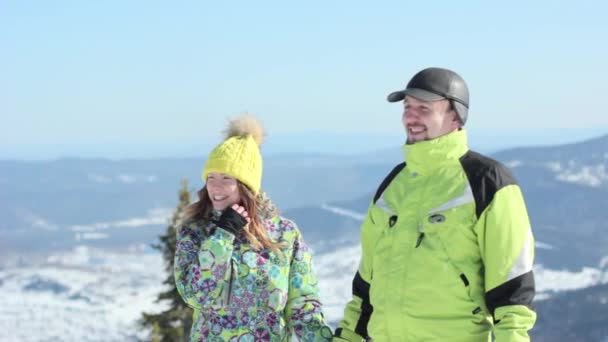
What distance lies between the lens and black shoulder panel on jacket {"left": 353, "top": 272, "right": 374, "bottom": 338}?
199 inches

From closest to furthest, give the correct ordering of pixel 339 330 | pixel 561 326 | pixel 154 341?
pixel 339 330, pixel 154 341, pixel 561 326

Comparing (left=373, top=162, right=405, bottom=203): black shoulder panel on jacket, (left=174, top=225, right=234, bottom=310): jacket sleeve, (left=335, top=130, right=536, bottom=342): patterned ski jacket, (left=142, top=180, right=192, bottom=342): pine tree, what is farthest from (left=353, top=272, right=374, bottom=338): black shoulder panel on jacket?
(left=142, top=180, right=192, bottom=342): pine tree

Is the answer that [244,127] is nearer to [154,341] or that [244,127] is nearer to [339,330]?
[339,330]

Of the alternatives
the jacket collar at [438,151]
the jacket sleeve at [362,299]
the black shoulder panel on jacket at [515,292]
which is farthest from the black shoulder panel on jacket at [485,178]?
the jacket sleeve at [362,299]

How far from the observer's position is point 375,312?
4.76 m

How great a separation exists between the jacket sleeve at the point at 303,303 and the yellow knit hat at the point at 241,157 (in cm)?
55

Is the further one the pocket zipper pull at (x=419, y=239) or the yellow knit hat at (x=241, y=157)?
the yellow knit hat at (x=241, y=157)

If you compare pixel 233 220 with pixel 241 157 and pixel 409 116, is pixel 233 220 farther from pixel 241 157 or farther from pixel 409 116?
pixel 409 116

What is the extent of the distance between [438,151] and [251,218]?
1.65 metres

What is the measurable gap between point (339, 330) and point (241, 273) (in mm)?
809

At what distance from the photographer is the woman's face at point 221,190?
559cm

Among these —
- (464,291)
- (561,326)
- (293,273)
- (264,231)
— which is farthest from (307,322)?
(561,326)

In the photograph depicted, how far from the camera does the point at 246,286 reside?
5.55m

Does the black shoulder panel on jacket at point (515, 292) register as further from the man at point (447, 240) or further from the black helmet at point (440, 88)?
the black helmet at point (440, 88)
